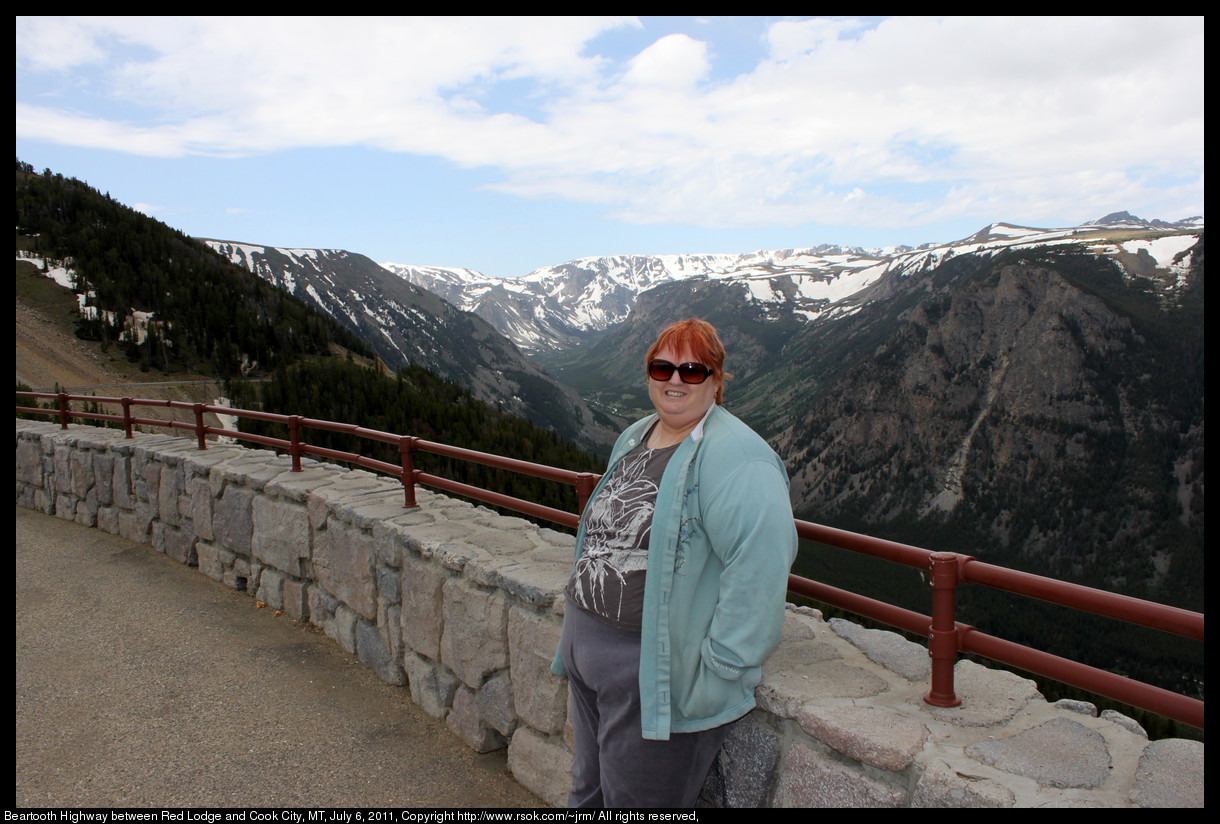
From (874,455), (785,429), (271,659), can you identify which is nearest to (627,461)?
(271,659)

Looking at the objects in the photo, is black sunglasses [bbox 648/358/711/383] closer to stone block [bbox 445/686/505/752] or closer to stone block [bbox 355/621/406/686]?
stone block [bbox 445/686/505/752]

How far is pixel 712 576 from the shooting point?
89.1 inches

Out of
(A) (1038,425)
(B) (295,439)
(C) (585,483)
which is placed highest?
(C) (585,483)

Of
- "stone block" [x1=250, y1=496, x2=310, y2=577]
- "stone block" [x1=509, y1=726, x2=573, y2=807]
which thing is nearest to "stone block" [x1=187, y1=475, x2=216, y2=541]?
"stone block" [x1=250, y1=496, x2=310, y2=577]

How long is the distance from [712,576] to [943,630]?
76 centimetres

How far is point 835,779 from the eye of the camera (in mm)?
2311

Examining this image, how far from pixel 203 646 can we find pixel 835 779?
15.8ft

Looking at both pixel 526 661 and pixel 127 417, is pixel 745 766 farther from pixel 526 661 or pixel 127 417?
pixel 127 417

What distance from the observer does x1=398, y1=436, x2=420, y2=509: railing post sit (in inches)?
192

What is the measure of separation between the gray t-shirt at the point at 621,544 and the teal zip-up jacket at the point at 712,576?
0.24 ft

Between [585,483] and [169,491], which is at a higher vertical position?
[585,483]

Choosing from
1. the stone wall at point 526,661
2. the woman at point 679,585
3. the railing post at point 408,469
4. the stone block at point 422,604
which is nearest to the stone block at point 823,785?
the stone wall at point 526,661

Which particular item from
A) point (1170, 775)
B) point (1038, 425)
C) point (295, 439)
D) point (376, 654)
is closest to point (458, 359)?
point (1038, 425)
